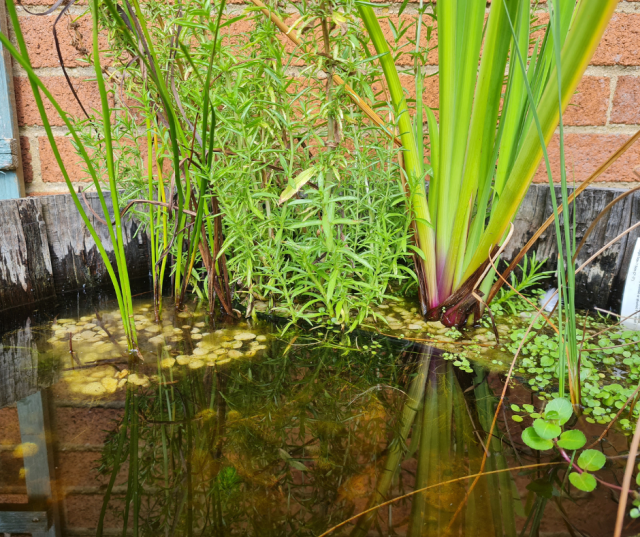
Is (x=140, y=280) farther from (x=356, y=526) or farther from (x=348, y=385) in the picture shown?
(x=356, y=526)

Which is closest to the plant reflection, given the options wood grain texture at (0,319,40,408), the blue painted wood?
wood grain texture at (0,319,40,408)

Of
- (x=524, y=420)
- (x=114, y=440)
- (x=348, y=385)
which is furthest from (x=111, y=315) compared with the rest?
(x=524, y=420)

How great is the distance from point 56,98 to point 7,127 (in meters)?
0.22

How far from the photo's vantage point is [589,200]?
4.42ft

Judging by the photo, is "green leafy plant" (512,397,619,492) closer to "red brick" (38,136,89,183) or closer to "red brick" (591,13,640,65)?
"red brick" (591,13,640,65)

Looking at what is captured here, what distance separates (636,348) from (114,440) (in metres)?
1.14

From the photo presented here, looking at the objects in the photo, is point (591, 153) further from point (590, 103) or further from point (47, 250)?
point (47, 250)

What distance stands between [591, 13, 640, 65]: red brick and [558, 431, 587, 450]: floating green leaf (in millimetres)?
1592

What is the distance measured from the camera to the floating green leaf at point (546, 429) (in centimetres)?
69

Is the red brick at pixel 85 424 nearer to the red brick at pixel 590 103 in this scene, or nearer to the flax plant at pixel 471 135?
the flax plant at pixel 471 135

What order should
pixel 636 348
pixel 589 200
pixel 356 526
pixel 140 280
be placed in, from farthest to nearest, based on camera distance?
pixel 140 280
pixel 589 200
pixel 636 348
pixel 356 526

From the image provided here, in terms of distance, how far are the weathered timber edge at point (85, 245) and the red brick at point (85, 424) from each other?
2.02 feet

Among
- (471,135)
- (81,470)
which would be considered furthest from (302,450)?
(471,135)

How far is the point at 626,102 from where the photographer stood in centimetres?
173
